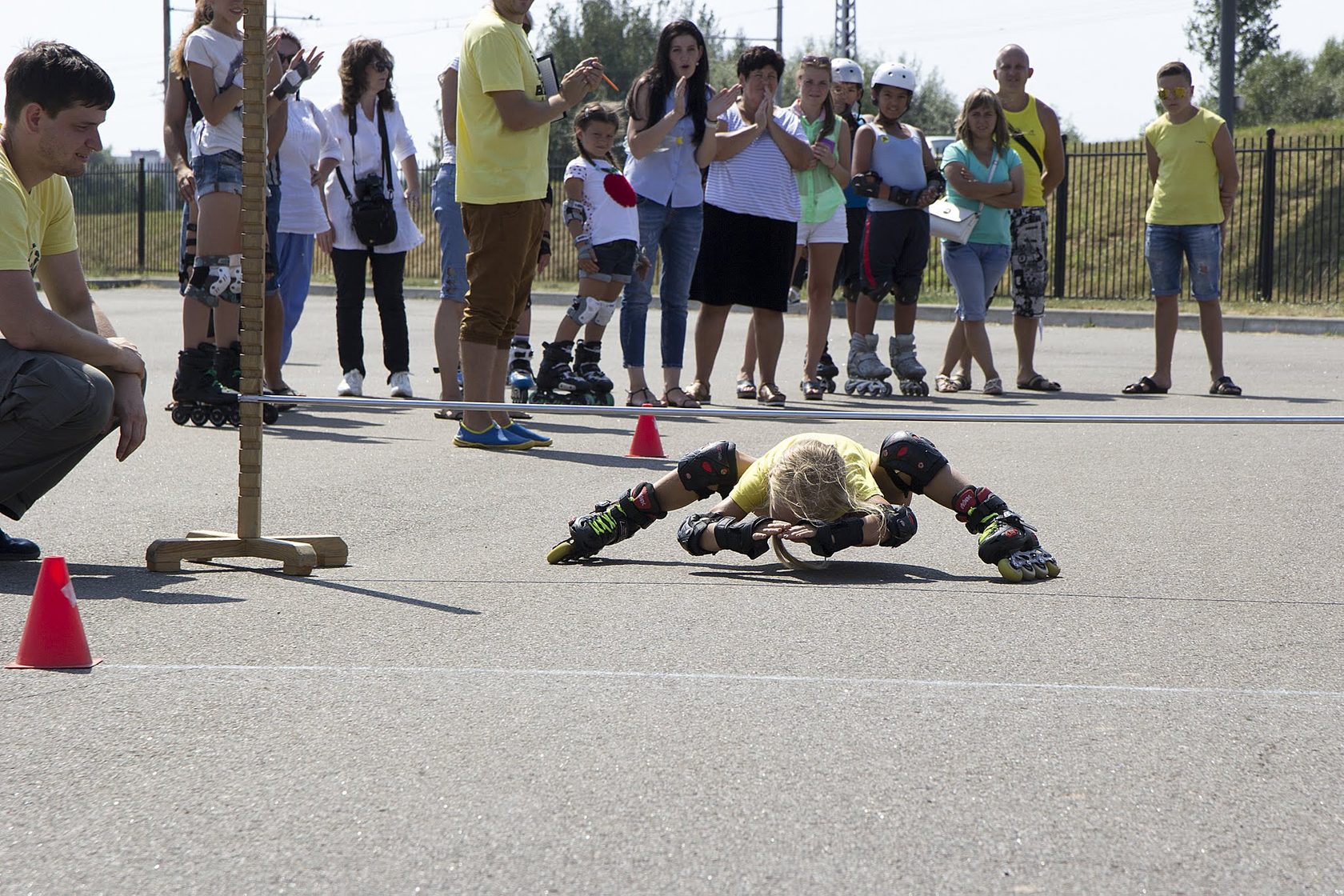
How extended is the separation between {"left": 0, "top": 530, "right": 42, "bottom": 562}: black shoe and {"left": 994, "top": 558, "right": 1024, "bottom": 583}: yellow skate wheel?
297 cm

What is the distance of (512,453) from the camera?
7.67 metres

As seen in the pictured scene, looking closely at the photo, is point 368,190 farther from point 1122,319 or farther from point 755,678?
point 1122,319

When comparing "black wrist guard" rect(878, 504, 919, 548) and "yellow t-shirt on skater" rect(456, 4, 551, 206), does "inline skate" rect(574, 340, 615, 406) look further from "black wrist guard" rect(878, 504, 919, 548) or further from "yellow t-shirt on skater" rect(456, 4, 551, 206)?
"black wrist guard" rect(878, 504, 919, 548)

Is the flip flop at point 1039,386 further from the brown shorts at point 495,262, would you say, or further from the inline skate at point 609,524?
the inline skate at point 609,524

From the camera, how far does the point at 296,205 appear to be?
9203 mm

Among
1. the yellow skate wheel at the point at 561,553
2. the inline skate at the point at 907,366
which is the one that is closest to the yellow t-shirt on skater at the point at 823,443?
the yellow skate wheel at the point at 561,553

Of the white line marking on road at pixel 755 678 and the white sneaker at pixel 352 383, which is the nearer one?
the white line marking on road at pixel 755 678

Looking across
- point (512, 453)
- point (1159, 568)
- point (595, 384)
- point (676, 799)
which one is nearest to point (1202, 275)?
point (595, 384)

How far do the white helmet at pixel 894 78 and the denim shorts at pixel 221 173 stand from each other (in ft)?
14.4

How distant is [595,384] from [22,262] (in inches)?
188

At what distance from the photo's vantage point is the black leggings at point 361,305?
9711 millimetres

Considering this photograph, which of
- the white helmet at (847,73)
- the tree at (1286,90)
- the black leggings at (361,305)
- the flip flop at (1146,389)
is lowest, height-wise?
the flip flop at (1146,389)

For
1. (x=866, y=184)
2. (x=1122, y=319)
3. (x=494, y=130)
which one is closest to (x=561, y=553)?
(x=494, y=130)

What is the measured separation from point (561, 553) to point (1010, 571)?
4.59 ft
